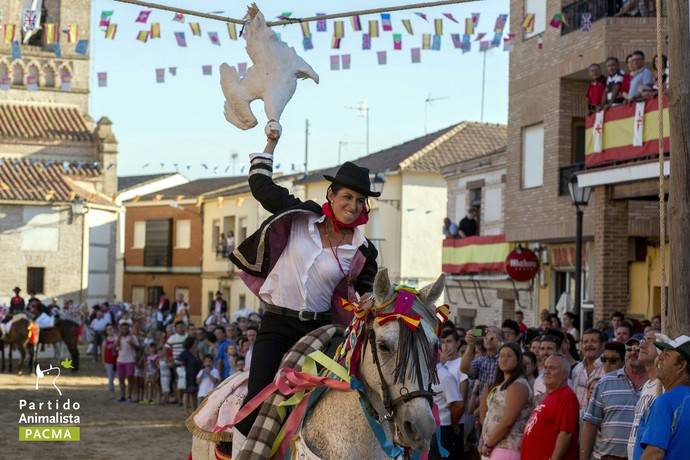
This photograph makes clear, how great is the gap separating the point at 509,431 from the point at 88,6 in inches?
1829

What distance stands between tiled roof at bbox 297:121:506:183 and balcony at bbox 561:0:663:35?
20504 mm

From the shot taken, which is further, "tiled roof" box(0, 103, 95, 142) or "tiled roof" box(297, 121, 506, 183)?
"tiled roof" box(0, 103, 95, 142)

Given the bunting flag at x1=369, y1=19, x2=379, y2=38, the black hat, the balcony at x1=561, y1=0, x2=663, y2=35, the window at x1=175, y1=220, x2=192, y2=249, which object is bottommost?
the black hat

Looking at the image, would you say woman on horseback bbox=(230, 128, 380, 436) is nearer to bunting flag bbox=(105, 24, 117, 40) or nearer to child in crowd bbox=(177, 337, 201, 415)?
bunting flag bbox=(105, 24, 117, 40)

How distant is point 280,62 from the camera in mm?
7785

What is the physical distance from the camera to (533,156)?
2633 centimetres

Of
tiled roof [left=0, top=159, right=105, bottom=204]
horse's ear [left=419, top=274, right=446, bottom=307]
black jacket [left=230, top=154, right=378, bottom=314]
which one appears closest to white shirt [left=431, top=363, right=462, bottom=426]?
black jacket [left=230, top=154, right=378, bottom=314]

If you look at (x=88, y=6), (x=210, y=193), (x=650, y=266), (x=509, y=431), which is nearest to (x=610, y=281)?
(x=650, y=266)

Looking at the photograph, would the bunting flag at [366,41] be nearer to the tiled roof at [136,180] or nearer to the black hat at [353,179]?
the black hat at [353,179]

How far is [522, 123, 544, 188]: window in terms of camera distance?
25.9 meters

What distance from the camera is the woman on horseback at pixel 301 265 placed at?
23.2ft

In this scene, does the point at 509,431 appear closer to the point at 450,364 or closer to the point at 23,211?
the point at 450,364

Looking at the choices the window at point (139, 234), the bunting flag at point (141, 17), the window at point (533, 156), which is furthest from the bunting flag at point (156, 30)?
the window at point (139, 234)

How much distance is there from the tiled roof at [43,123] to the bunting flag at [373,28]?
3489cm
